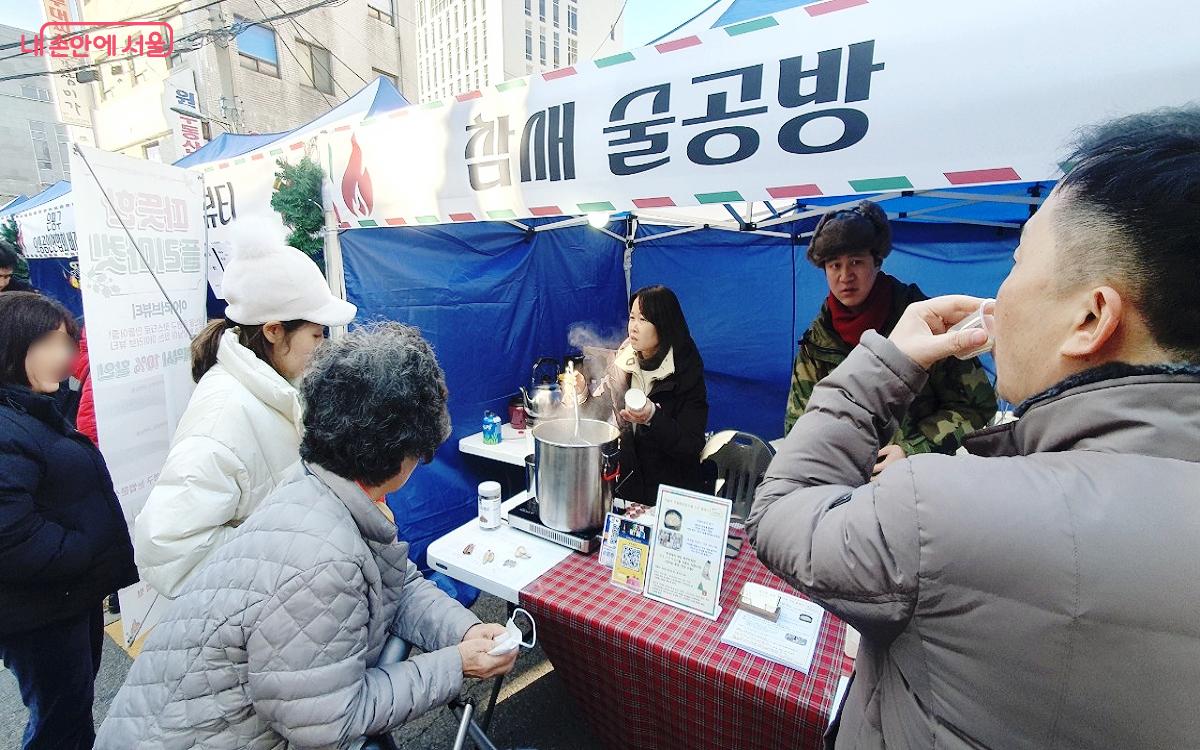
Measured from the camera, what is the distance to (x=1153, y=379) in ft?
1.96

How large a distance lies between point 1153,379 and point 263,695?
5.60ft

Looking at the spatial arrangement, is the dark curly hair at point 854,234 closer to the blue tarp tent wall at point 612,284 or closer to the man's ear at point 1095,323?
the blue tarp tent wall at point 612,284

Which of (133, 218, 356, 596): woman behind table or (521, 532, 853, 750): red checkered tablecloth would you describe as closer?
(521, 532, 853, 750): red checkered tablecloth

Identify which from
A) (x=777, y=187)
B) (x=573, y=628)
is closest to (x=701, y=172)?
(x=777, y=187)

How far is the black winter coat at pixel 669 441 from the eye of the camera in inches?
110

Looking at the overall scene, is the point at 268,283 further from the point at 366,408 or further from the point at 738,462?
the point at 738,462

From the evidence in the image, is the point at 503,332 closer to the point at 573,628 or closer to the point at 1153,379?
the point at 573,628

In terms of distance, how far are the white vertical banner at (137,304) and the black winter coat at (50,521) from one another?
76cm

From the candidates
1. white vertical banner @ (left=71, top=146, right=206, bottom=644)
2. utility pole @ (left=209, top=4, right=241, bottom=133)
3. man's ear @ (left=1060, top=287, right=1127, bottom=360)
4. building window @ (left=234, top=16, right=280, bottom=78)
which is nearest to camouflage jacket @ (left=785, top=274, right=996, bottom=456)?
man's ear @ (left=1060, top=287, right=1127, bottom=360)

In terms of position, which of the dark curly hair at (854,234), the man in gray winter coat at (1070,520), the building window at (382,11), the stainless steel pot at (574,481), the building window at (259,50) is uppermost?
the building window at (382,11)

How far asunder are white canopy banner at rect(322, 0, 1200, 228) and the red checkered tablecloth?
152 centimetres

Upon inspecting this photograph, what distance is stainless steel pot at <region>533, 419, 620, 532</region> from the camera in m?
2.06

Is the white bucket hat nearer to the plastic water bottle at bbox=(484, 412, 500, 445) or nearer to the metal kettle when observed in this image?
the plastic water bottle at bbox=(484, 412, 500, 445)

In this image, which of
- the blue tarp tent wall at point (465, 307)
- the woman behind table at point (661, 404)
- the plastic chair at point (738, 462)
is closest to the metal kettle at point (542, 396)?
the blue tarp tent wall at point (465, 307)
